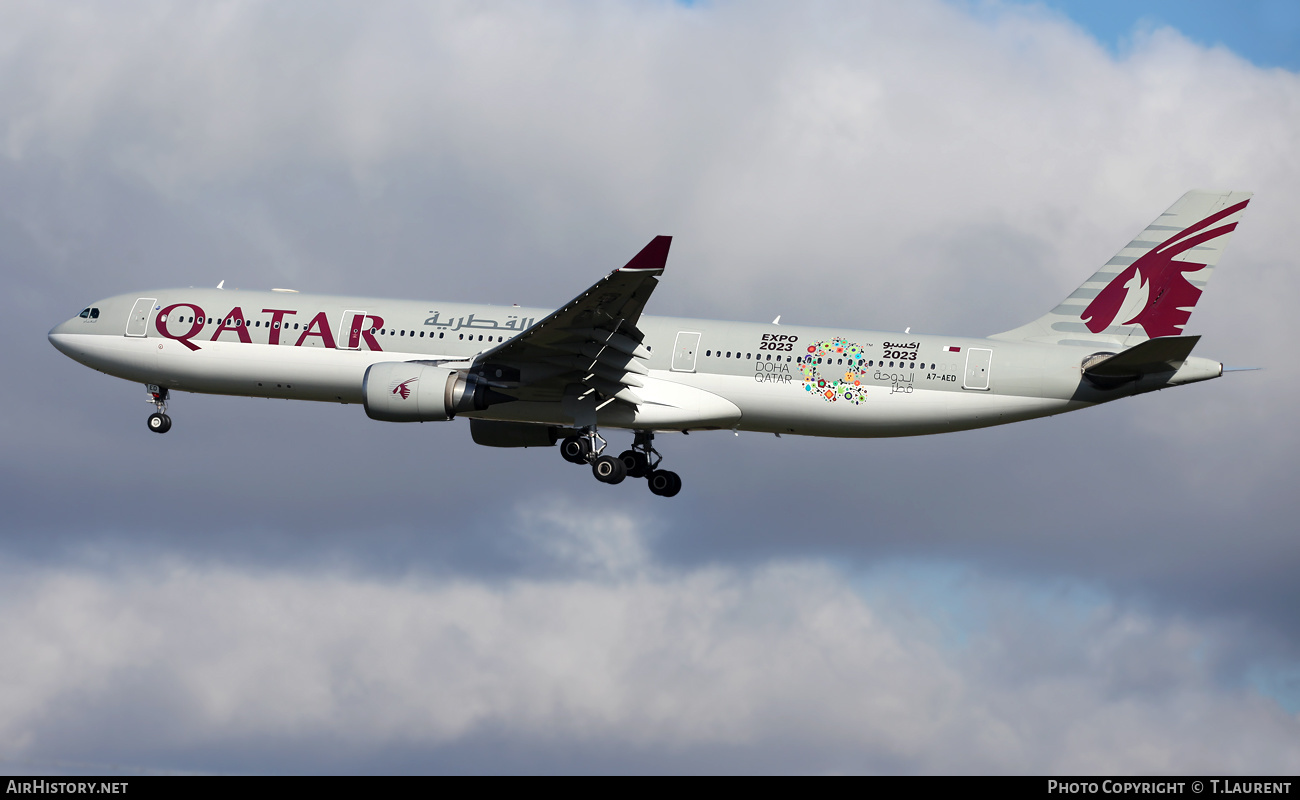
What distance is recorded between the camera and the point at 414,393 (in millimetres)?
40406

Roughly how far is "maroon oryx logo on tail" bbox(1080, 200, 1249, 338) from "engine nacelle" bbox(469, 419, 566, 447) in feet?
58.4

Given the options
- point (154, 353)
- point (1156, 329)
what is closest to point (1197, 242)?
point (1156, 329)

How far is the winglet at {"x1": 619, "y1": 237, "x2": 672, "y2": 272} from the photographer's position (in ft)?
116

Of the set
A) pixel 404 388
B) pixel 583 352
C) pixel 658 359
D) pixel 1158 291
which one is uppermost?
pixel 1158 291

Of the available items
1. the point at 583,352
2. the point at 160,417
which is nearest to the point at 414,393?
the point at 583,352

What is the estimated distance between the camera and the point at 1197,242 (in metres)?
44.3

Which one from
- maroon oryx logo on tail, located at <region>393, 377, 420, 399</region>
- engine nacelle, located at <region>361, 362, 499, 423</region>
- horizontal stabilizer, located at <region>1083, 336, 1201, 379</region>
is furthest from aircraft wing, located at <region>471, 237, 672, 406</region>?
horizontal stabilizer, located at <region>1083, 336, 1201, 379</region>

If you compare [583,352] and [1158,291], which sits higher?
[1158,291]

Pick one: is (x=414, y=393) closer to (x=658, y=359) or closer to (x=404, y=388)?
(x=404, y=388)

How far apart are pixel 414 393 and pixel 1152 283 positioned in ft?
76.2

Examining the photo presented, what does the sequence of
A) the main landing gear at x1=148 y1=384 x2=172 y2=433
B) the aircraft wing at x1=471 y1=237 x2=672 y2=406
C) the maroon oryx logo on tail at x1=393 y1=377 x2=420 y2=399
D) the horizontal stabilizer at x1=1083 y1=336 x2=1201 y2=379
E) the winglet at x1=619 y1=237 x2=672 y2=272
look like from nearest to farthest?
the winglet at x1=619 y1=237 x2=672 y2=272
the aircraft wing at x1=471 y1=237 x2=672 y2=406
the horizontal stabilizer at x1=1083 y1=336 x2=1201 y2=379
the maroon oryx logo on tail at x1=393 y1=377 x2=420 y2=399
the main landing gear at x1=148 y1=384 x2=172 y2=433

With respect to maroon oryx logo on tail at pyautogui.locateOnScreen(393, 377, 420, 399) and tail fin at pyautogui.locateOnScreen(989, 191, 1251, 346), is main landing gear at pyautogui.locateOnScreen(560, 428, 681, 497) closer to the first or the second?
maroon oryx logo on tail at pyautogui.locateOnScreen(393, 377, 420, 399)
